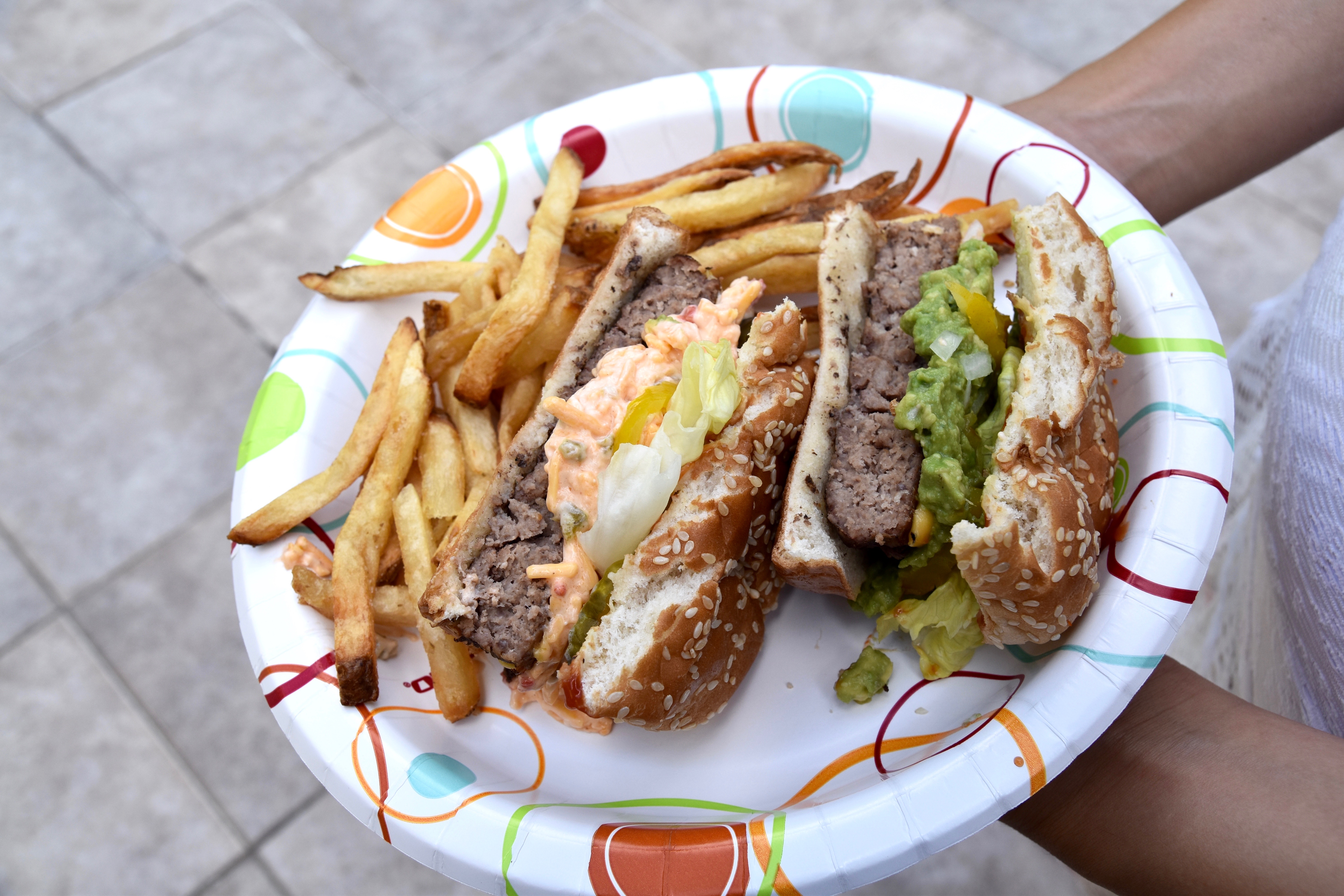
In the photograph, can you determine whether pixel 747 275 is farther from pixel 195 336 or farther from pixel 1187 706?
pixel 195 336

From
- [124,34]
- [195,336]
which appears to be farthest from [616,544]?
[124,34]

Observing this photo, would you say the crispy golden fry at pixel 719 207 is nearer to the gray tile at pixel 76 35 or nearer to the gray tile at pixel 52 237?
the gray tile at pixel 52 237

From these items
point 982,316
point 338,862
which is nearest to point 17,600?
point 338,862

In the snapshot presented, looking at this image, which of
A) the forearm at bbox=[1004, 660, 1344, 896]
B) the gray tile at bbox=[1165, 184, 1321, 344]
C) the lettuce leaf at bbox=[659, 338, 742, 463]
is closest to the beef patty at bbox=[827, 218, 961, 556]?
the lettuce leaf at bbox=[659, 338, 742, 463]

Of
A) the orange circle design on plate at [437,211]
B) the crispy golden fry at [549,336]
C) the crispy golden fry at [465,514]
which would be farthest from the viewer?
the orange circle design on plate at [437,211]

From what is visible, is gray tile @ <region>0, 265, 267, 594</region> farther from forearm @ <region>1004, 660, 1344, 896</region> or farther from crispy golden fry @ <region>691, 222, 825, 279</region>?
forearm @ <region>1004, 660, 1344, 896</region>

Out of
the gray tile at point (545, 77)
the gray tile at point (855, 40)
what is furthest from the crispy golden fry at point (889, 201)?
the gray tile at point (545, 77)

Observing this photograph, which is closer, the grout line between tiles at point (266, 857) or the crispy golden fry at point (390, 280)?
the crispy golden fry at point (390, 280)

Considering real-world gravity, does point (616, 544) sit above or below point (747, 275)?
below
